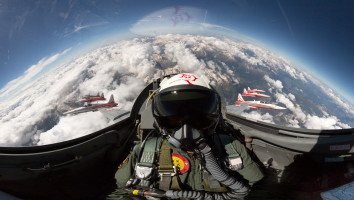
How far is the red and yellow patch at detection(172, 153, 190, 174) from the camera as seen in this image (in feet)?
5.49

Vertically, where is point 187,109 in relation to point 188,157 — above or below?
above

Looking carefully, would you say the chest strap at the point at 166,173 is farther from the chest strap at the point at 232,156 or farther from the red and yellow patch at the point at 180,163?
the chest strap at the point at 232,156

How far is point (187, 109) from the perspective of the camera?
1490 mm

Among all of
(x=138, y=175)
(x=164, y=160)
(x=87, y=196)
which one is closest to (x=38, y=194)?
(x=87, y=196)

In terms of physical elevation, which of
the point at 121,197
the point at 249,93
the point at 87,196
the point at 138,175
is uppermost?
the point at 138,175

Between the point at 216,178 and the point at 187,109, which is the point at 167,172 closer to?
the point at 216,178

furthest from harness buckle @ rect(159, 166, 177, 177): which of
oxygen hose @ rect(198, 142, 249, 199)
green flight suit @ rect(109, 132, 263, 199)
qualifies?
oxygen hose @ rect(198, 142, 249, 199)

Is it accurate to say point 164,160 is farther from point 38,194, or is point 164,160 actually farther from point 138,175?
point 38,194

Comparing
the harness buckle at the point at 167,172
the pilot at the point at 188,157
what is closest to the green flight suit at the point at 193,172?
the pilot at the point at 188,157

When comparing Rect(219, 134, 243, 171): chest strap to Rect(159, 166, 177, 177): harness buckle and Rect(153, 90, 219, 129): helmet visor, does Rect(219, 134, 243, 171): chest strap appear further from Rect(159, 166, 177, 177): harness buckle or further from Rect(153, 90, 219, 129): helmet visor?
Rect(159, 166, 177, 177): harness buckle

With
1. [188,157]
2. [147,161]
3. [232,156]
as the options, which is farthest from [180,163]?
[232,156]

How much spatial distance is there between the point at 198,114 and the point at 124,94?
32927 millimetres

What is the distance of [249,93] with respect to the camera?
110ft

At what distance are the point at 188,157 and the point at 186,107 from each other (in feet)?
1.34
